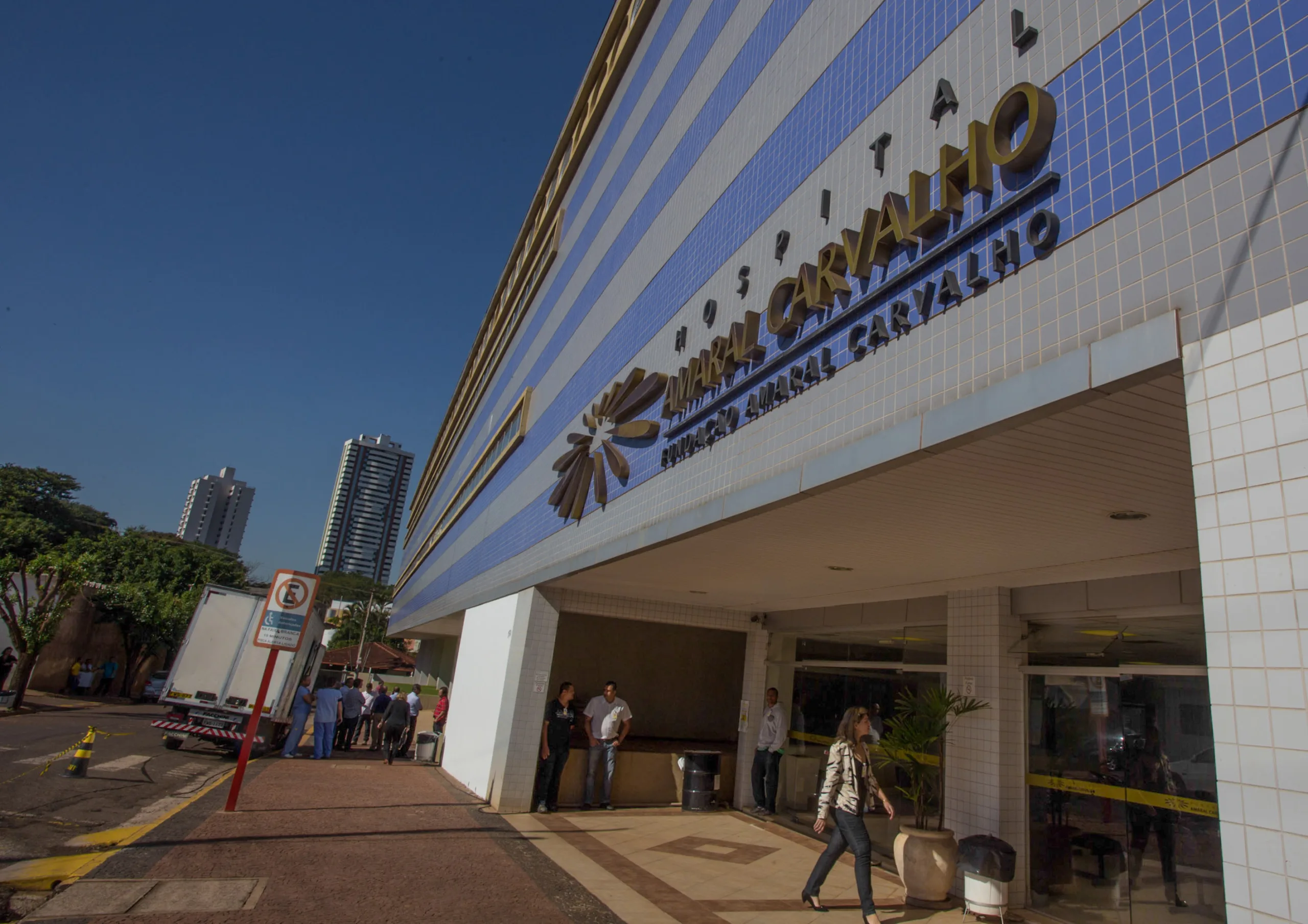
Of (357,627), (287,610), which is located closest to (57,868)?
(287,610)

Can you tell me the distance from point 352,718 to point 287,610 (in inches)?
489

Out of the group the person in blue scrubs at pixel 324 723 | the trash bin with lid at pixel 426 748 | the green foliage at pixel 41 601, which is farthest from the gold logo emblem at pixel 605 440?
the green foliage at pixel 41 601

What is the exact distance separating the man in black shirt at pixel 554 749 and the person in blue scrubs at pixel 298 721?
25.6ft

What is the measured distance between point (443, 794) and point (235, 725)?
5.83 meters

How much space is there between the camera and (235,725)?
1579cm

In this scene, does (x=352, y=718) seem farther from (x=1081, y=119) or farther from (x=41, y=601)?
(x=1081, y=119)

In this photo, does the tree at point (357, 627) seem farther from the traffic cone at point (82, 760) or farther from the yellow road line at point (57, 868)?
the yellow road line at point (57, 868)

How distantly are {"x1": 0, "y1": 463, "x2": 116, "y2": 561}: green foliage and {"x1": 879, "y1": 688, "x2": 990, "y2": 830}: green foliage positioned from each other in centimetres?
4635

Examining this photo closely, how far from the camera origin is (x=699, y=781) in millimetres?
12711

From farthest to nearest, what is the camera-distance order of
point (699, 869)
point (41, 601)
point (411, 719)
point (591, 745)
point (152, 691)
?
point (152, 691) < point (41, 601) < point (411, 719) < point (591, 745) < point (699, 869)

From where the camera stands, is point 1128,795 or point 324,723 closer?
point 1128,795

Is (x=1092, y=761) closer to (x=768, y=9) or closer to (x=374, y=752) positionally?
(x=768, y=9)

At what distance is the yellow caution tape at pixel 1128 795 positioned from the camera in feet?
21.1

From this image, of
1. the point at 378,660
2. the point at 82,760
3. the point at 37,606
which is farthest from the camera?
the point at 378,660
